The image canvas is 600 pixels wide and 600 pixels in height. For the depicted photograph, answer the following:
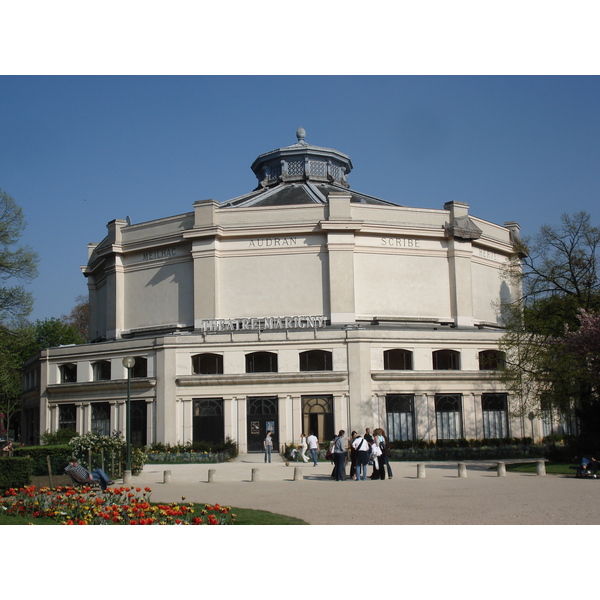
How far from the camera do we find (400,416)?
45500 millimetres

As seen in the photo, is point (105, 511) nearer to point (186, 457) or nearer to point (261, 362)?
point (186, 457)

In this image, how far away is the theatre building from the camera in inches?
1761

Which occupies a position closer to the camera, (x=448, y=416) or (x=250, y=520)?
(x=250, y=520)

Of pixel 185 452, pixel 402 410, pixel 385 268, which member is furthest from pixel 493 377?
pixel 185 452

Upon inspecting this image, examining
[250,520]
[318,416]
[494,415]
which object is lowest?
[250,520]

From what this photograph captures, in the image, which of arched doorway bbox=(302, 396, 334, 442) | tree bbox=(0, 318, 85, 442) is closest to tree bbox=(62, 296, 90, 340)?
tree bbox=(0, 318, 85, 442)

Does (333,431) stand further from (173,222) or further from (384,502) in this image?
(384,502)

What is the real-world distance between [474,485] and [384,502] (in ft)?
19.5

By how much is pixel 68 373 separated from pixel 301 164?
2743 cm

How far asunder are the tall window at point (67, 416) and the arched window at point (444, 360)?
25.2m

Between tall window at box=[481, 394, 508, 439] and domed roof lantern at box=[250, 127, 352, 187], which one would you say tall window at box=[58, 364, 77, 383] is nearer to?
domed roof lantern at box=[250, 127, 352, 187]

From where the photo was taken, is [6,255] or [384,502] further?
[6,255]

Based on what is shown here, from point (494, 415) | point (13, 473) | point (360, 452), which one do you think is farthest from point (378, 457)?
point (494, 415)

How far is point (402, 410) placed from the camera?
4562 cm
